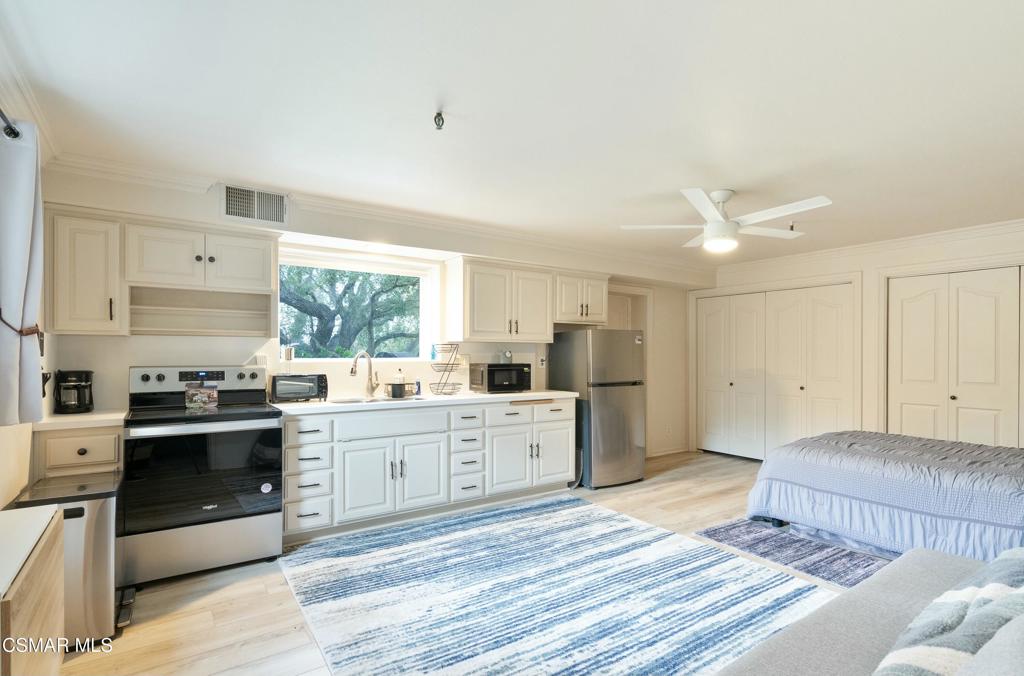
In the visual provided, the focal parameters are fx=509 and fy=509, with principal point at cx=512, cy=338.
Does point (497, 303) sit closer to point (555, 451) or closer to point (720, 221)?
point (555, 451)

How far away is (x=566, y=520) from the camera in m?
3.87

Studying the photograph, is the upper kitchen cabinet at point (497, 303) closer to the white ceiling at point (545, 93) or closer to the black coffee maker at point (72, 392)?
the white ceiling at point (545, 93)

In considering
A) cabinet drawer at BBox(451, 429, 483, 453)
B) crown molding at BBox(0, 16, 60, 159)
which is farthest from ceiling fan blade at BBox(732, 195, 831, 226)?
crown molding at BBox(0, 16, 60, 159)

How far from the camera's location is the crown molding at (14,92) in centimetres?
174

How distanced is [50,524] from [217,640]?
106cm

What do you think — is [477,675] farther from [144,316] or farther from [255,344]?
[144,316]

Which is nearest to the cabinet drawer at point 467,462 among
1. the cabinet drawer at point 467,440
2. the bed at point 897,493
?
the cabinet drawer at point 467,440

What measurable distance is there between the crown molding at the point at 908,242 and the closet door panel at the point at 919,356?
0.32 metres

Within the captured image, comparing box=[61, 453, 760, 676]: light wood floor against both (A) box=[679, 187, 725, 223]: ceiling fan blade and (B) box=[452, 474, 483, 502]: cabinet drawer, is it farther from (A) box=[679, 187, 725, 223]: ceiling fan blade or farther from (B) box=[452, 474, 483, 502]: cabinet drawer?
(A) box=[679, 187, 725, 223]: ceiling fan blade

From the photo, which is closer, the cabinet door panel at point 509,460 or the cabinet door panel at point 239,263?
the cabinet door panel at point 239,263

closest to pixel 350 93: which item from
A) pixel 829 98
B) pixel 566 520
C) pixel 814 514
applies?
pixel 829 98

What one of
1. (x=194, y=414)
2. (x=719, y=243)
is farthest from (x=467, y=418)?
(x=719, y=243)

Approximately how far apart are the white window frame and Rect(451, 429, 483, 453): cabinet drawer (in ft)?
2.73

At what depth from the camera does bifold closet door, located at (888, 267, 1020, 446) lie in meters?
4.15
